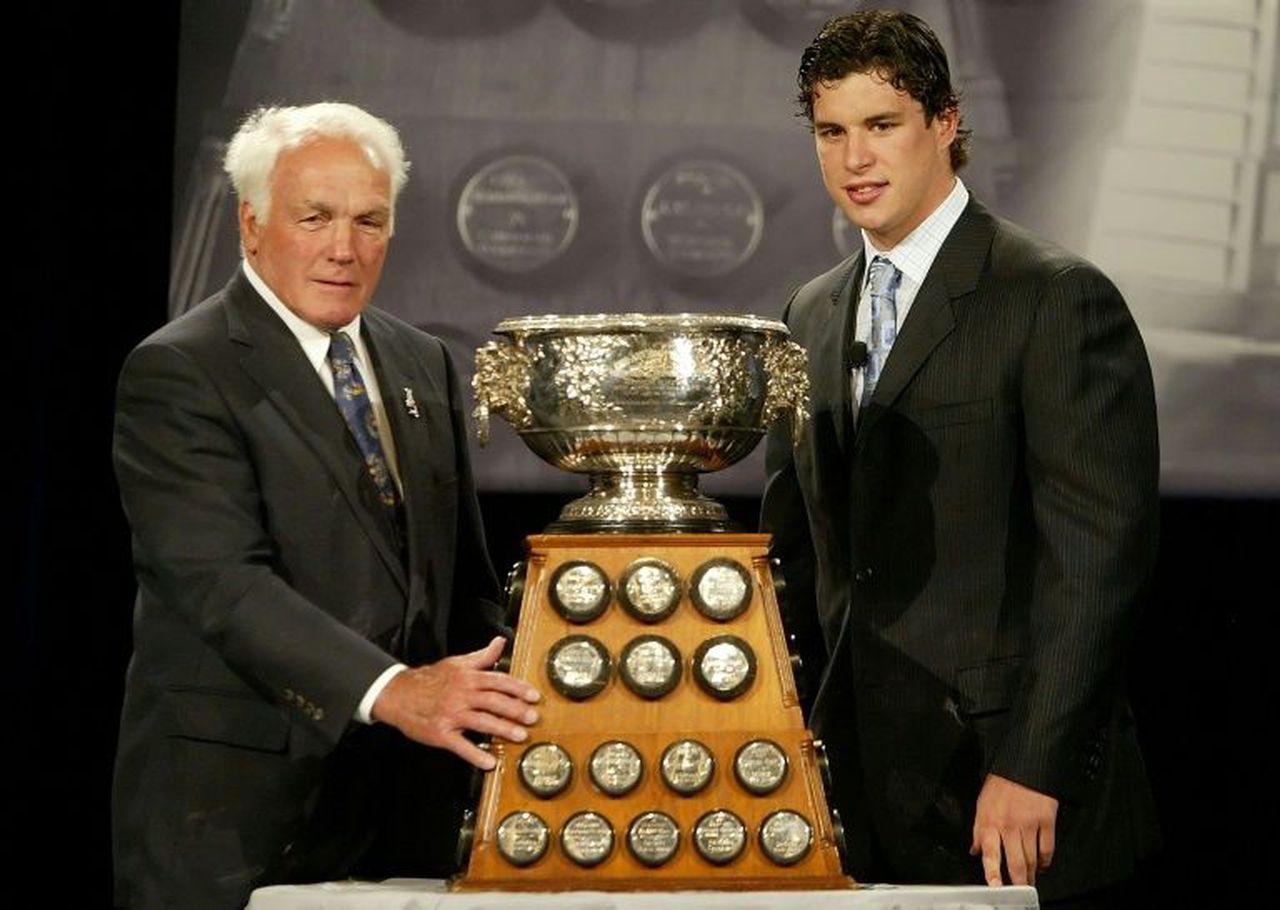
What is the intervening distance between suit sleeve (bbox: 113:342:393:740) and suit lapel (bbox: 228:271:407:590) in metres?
0.07

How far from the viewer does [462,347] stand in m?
3.71

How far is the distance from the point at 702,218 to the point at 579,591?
1.68m

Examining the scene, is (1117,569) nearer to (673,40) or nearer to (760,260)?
(760,260)

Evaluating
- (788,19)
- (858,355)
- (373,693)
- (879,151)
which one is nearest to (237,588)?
(373,693)

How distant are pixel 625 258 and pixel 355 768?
58.7 inches

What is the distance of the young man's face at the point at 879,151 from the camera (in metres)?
2.57

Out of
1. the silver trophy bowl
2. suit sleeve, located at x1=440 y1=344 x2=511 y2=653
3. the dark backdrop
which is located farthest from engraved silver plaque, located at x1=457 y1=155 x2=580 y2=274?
the silver trophy bowl

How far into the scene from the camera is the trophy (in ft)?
6.88

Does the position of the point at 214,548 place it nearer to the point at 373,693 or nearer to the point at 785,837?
the point at 373,693

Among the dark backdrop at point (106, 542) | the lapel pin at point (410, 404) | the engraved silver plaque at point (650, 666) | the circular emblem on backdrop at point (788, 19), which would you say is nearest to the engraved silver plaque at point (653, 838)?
the engraved silver plaque at point (650, 666)

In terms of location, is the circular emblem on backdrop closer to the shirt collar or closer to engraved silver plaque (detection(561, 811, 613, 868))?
the shirt collar

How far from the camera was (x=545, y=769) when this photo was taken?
211 cm

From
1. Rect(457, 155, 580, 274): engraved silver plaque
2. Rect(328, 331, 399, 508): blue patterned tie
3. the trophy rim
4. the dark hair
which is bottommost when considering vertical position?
Rect(328, 331, 399, 508): blue patterned tie

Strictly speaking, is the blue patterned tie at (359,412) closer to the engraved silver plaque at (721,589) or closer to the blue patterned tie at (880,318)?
the engraved silver plaque at (721,589)
